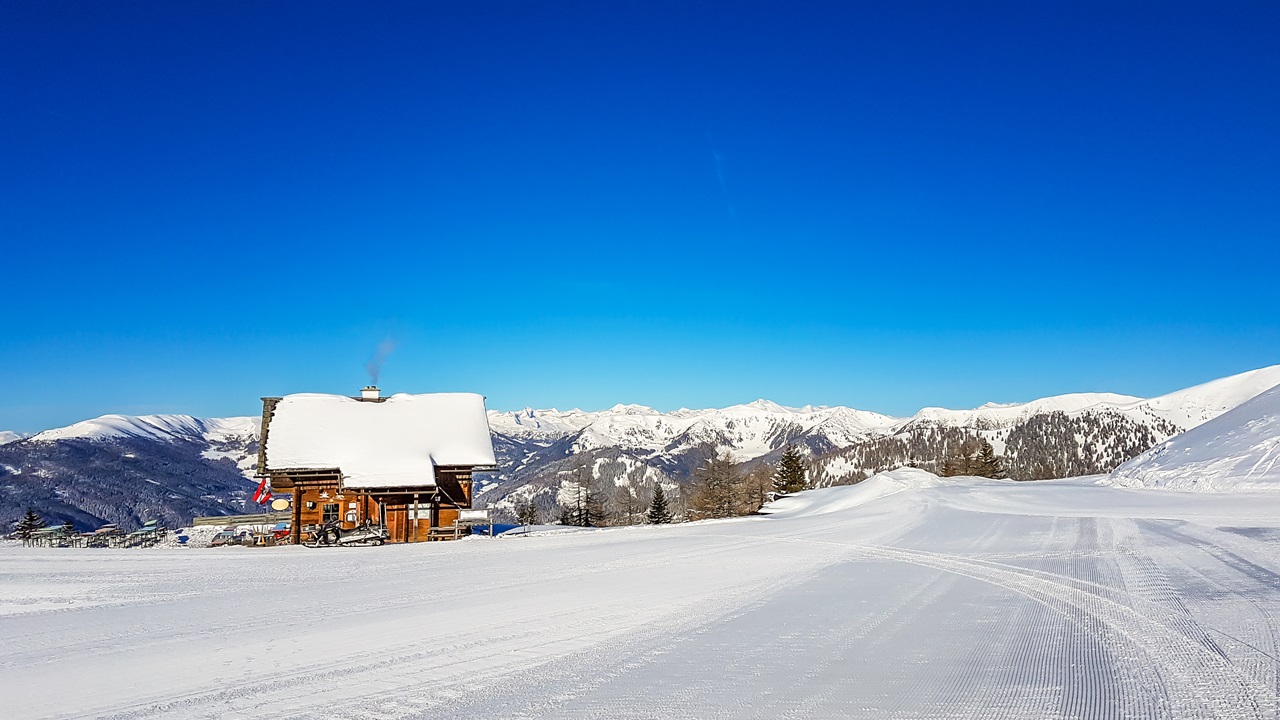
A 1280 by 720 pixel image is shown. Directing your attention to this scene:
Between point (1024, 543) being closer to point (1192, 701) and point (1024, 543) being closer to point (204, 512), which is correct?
point (1192, 701)

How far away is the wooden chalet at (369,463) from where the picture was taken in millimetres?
29359

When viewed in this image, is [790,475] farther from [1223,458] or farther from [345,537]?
[345,537]

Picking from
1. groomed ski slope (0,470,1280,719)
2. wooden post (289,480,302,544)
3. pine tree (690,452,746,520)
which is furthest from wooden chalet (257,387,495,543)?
pine tree (690,452,746,520)

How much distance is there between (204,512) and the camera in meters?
152

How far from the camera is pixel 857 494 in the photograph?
138 ft

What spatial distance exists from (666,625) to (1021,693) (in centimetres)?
423

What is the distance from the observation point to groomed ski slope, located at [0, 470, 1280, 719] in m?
5.95

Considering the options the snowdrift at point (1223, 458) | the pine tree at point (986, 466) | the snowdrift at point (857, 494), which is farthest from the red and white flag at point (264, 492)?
the pine tree at point (986, 466)

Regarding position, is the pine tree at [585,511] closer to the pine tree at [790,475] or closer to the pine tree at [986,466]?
the pine tree at [790,475]

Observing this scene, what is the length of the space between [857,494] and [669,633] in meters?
35.8

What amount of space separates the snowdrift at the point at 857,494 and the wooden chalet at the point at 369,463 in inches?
663

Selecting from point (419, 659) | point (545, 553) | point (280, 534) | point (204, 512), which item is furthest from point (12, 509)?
point (419, 659)

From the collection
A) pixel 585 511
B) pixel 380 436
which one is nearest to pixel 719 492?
pixel 585 511

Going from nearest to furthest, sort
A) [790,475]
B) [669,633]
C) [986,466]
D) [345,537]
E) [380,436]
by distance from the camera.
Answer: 1. [669,633]
2. [345,537]
3. [380,436]
4. [790,475]
5. [986,466]
